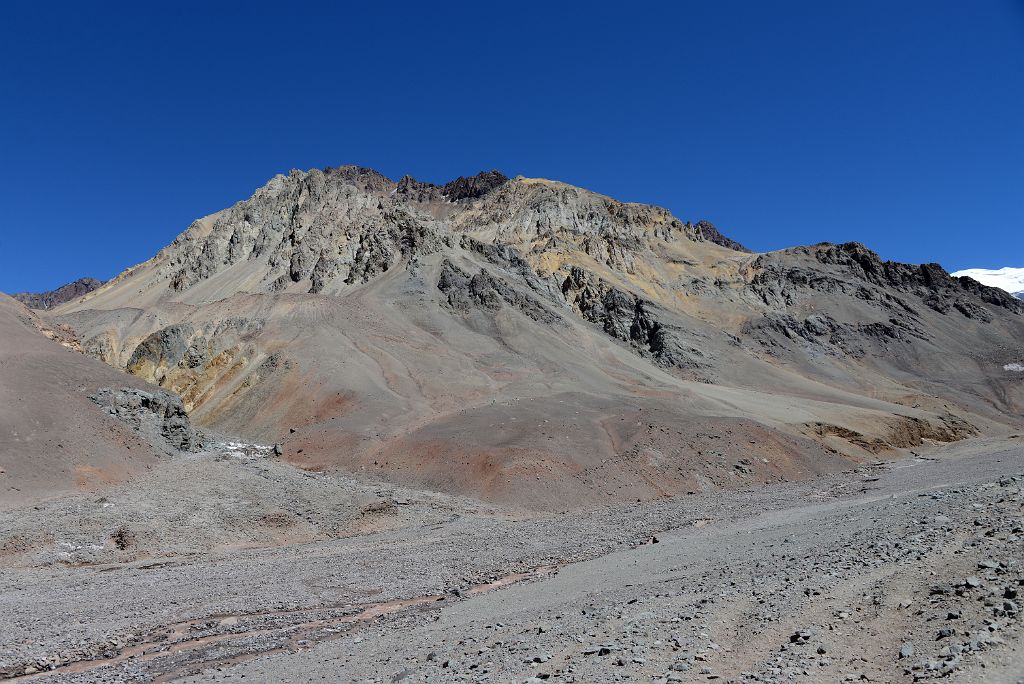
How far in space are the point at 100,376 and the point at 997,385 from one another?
94987mm

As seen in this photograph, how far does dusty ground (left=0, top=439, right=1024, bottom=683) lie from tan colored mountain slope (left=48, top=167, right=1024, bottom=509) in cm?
897

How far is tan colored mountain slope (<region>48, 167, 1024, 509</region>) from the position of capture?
38500mm

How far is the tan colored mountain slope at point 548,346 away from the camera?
Answer: 38500mm

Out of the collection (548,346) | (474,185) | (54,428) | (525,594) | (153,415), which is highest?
(474,185)

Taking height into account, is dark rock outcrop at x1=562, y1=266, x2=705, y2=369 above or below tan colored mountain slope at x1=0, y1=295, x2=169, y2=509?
above

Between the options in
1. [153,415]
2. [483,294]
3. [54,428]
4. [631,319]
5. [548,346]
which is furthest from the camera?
[631,319]

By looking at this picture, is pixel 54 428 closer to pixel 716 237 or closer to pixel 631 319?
pixel 631 319

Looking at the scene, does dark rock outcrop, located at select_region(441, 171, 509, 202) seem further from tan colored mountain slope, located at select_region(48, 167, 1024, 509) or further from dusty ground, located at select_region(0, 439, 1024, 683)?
dusty ground, located at select_region(0, 439, 1024, 683)

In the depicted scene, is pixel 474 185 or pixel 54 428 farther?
pixel 474 185

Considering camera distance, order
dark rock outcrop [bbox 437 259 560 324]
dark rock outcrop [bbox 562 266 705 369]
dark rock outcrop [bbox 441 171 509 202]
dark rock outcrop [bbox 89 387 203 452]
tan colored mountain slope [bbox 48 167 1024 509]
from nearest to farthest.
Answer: dark rock outcrop [bbox 89 387 203 452], tan colored mountain slope [bbox 48 167 1024 509], dark rock outcrop [bbox 437 259 560 324], dark rock outcrop [bbox 562 266 705 369], dark rock outcrop [bbox 441 171 509 202]

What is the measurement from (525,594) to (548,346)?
45.7 meters

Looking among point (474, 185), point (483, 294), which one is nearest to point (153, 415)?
point (483, 294)

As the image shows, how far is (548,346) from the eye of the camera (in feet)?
201

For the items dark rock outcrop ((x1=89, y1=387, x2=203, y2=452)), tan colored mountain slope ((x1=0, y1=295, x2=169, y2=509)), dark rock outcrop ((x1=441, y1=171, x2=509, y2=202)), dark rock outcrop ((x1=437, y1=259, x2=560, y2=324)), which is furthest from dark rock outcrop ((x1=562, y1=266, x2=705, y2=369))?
dark rock outcrop ((x1=441, y1=171, x2=509, y2=202))
